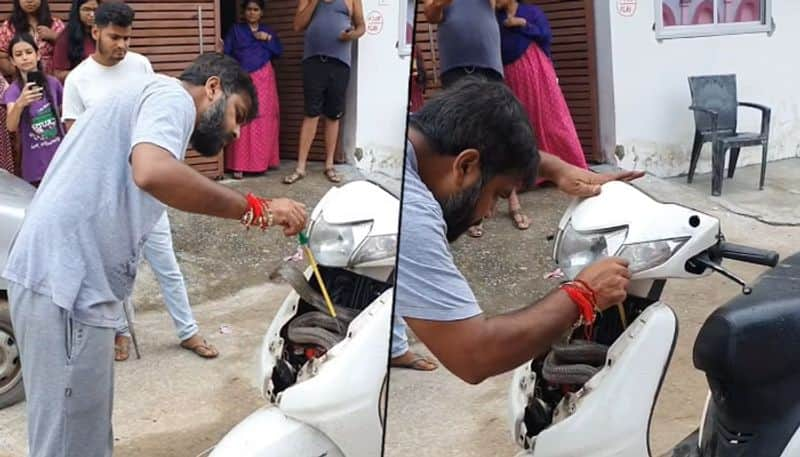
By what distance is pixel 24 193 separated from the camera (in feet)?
8.88

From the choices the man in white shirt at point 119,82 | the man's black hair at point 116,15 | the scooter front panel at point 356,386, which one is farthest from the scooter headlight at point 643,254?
the man's black hair at point 116,15

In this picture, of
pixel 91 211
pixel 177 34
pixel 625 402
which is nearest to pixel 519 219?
pixel 625 402

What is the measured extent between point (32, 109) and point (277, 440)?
147cm

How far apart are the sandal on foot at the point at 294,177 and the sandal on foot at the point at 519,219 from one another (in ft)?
1.73

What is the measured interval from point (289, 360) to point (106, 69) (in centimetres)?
95

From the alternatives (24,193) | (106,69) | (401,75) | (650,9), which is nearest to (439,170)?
(401,75)

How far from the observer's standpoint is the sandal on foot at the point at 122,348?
2.70 metres

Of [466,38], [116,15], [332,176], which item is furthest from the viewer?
[116,15]

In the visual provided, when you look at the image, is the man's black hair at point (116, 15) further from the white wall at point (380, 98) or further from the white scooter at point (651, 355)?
the white scooter at point (651, 355)

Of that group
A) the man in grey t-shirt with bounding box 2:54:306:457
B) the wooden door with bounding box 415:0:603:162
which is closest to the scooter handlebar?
the wooden door with bounding box 415:0:603:162

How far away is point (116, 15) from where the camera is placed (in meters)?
2.23

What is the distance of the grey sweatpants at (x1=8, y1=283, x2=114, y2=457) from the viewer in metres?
1.79

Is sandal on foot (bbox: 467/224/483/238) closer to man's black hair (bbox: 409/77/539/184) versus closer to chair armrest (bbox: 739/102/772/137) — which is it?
man's black hair (bbox: 409/77/539/184)

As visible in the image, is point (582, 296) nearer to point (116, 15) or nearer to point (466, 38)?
point (466, 38)
